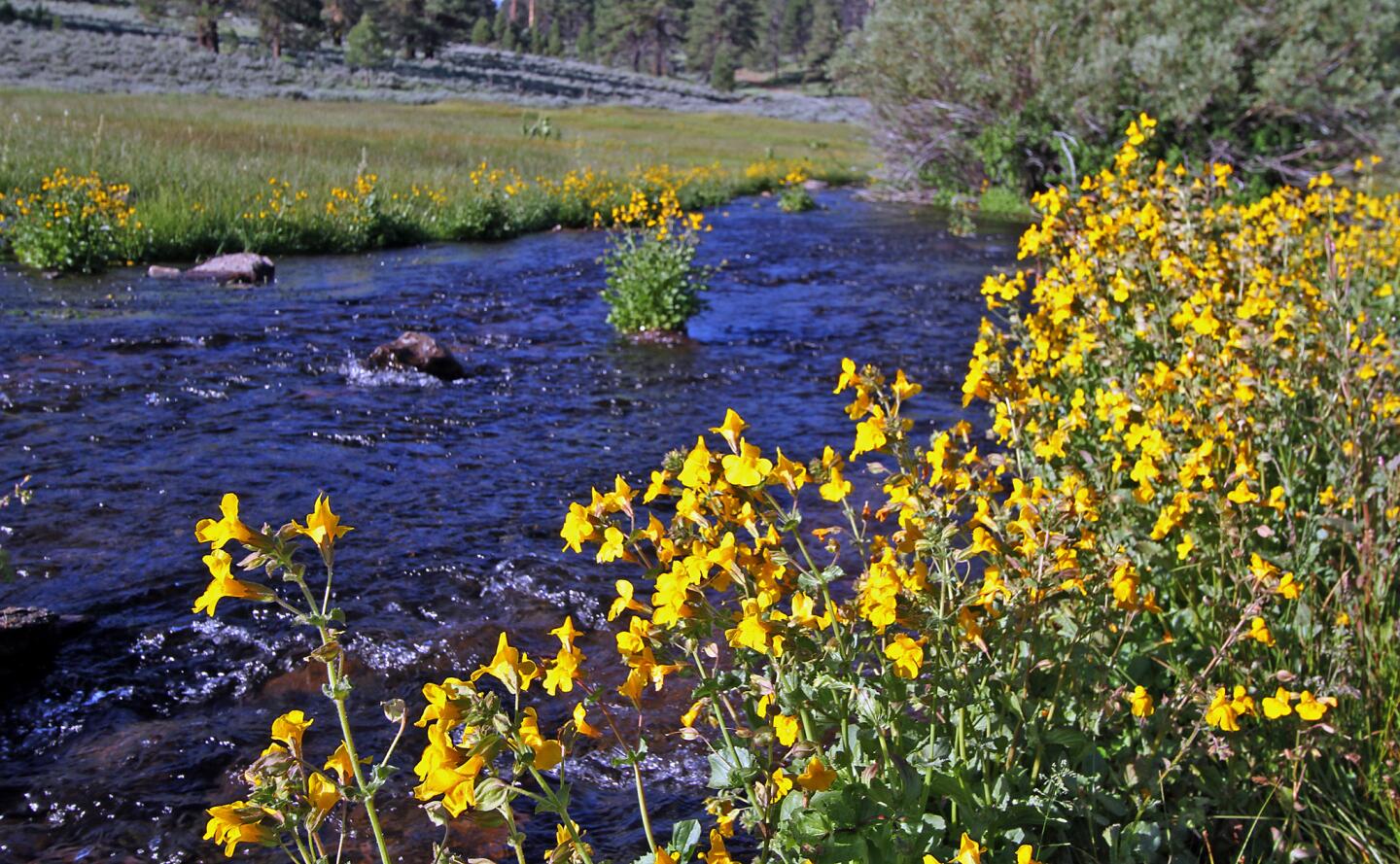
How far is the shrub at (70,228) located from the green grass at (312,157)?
0.33 meters

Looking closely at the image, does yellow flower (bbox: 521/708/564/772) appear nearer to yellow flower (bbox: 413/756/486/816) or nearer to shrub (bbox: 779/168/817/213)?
yellow flower (bbox: 413/756/486/816)

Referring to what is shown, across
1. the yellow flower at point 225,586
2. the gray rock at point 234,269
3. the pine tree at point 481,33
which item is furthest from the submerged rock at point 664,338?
the pine tree at point 481,33

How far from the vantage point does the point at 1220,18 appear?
18375 millimetres

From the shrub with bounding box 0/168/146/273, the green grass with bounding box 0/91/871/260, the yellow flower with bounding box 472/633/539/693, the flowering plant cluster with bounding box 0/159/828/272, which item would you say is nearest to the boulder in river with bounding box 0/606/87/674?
the yellow flower with bounding box 472/633/539/693

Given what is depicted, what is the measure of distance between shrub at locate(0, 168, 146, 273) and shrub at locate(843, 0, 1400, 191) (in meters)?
13.3

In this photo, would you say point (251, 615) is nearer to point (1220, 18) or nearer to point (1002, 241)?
point (1002, 241)

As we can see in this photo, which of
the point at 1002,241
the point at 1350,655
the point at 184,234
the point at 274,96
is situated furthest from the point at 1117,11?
the point at 274,96

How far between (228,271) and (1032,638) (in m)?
10.4

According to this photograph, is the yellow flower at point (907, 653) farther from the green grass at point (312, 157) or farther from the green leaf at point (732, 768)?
the green grass at point (312, 157)

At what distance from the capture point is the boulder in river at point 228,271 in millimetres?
11023

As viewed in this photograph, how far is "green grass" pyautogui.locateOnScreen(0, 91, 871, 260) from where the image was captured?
1323 centimetres

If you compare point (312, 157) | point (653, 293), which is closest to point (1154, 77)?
point (653, 293)

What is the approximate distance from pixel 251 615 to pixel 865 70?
2061 cm

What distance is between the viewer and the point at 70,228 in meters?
10.8
